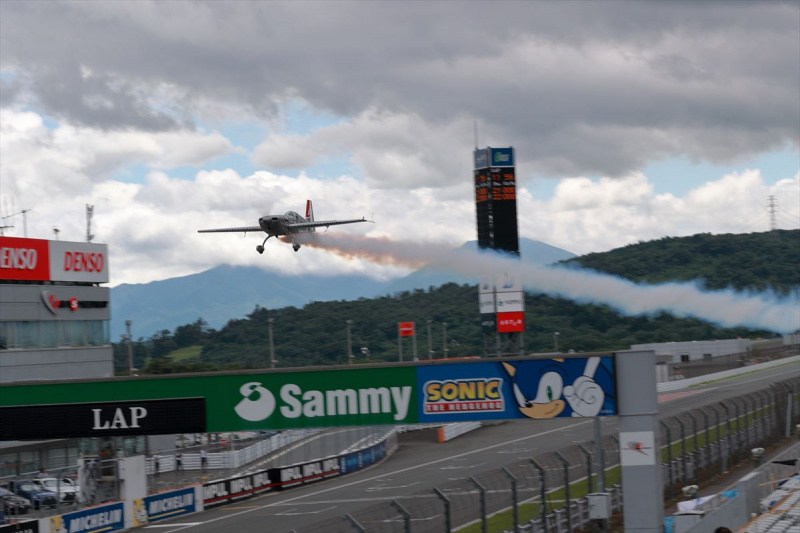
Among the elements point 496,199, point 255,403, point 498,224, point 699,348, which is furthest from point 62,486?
point 699,348

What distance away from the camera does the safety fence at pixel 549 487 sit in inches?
893

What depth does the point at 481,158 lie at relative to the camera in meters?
110

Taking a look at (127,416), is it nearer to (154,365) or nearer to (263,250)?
(263,250)

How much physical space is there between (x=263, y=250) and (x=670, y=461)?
23.2 metres

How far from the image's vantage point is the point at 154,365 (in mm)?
98062

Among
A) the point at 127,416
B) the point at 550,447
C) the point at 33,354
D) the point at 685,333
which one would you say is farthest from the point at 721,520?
the point at 685,333

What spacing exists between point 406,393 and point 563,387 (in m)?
4.75

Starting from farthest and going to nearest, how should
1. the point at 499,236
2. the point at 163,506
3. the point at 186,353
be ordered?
the point at 186,353
the point at 499,236
the point at 163,506

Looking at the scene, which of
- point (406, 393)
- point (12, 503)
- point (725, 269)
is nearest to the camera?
point (406, 393)

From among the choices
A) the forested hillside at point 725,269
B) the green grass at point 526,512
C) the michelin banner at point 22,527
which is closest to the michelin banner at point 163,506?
the michelin banner at point 22,527

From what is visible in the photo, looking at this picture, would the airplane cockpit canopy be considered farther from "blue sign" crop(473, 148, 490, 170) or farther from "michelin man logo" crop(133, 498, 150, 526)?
"blue sign" crop(473, 148, 490, 170)

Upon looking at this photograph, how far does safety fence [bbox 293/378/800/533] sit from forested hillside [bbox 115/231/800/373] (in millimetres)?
85213

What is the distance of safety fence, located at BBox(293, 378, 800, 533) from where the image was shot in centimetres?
2269

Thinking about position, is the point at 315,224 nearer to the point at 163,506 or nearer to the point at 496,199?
the point at 163,506
